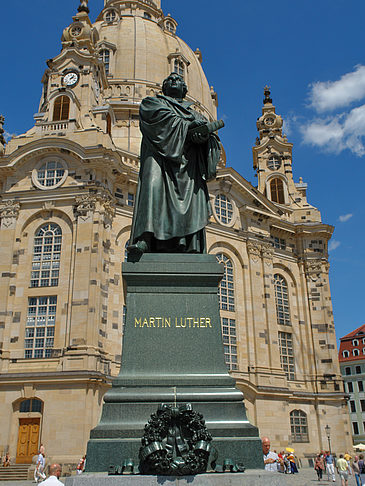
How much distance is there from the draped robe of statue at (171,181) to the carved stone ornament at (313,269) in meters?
37.6

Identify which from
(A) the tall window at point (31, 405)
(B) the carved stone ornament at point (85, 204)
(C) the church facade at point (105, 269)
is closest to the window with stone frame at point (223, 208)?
(C) the church facade at point (105, 269)

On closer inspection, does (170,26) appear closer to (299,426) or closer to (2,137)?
(2,137)

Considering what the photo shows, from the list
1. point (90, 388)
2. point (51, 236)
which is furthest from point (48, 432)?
point (51, 236)

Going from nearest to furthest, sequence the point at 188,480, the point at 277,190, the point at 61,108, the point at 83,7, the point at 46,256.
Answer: the point at 188,480 < the point at 46,256 < the point at 61,108 < the point at 83,7 < the point at 277,190

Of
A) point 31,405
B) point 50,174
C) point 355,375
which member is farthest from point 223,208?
point 355,375

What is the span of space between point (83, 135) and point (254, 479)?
32.0 m

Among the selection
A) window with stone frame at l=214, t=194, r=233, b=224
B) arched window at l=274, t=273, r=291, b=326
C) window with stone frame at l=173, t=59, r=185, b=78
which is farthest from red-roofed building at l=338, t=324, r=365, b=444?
window with stone frame at l=173, t=59, r=185, b=78

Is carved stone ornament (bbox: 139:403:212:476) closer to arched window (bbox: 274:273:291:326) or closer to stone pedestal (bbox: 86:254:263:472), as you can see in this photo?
stone pedestal (bbox: 86:254:263:472)

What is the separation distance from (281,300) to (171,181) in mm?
35777

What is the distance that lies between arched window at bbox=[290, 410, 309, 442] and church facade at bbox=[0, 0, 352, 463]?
0.34 ft

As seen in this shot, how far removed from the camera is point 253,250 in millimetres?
40812

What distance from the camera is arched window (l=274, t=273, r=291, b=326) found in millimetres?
41562

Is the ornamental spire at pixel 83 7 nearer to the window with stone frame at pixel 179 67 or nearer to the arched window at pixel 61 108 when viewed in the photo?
the window with stone frame at pixel 179 67

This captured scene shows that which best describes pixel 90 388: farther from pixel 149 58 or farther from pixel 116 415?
pixel 149 58
